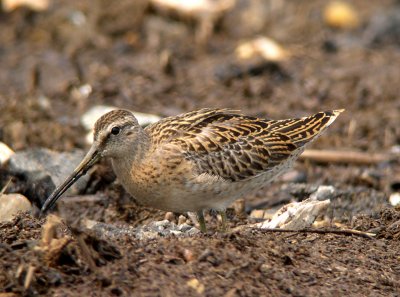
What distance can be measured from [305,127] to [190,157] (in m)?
1.65

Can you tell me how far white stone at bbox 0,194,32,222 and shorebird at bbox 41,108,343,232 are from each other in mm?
183

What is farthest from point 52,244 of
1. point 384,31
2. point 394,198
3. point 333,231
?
point 384,31

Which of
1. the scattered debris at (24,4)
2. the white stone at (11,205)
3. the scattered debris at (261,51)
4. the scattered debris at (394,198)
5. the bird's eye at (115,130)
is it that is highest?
the scattered debris at (24,4)

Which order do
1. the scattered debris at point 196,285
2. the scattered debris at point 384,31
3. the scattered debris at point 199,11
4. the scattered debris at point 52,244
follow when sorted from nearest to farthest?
the scattered debris at point 196,285 → the scattered debris at point 52,244 → the scattered debris at point 199,11 → the scattered debris at point 384,31

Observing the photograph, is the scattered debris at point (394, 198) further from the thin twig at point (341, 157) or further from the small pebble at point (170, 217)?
the small pebble at point (170, 217)

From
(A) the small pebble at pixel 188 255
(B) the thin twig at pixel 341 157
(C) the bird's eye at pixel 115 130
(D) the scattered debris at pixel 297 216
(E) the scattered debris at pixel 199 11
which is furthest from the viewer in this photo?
(E) the scattered debris at pixel 199 11

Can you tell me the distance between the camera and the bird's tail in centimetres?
944

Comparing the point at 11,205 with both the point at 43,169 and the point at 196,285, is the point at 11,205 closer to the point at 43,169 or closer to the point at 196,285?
the point at 43,169

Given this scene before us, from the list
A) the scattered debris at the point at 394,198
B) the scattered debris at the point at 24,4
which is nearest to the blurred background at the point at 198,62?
the scattered debris at the point at 24,4

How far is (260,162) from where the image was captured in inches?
354

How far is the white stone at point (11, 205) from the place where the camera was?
8.56 meters

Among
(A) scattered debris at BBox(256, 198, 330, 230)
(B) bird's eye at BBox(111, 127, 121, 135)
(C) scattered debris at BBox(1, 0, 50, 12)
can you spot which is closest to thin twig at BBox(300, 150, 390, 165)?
(A) scattered debris at BBox(256, 198, 330, 230)

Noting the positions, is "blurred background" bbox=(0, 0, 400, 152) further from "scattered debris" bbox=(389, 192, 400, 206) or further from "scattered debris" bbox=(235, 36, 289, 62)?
"scattered debris" bbox=(389, 192, 400, 206)

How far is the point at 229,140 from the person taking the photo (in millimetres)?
8867
